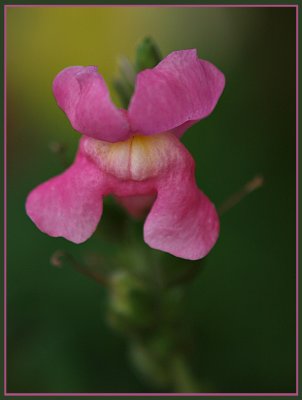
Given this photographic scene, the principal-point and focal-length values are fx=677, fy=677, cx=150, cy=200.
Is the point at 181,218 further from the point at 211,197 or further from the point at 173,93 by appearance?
the point at 211,197

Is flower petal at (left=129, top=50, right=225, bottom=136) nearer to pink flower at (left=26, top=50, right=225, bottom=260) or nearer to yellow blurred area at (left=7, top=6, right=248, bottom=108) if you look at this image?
pink flower at (left=26, top=50, right=225, bottom=260)

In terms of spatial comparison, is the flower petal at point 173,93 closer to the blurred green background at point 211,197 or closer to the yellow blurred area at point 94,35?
the blurred green background at point 211,197

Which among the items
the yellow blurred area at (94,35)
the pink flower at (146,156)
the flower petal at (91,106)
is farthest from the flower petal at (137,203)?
the yellow blurred area at (94,35)

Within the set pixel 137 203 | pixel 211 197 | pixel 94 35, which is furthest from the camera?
pixel 94 35

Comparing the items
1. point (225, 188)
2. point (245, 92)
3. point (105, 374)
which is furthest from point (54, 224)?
point (245, 92)

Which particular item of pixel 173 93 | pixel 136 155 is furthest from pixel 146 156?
pixel 173 93

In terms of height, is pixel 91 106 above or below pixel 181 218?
above
